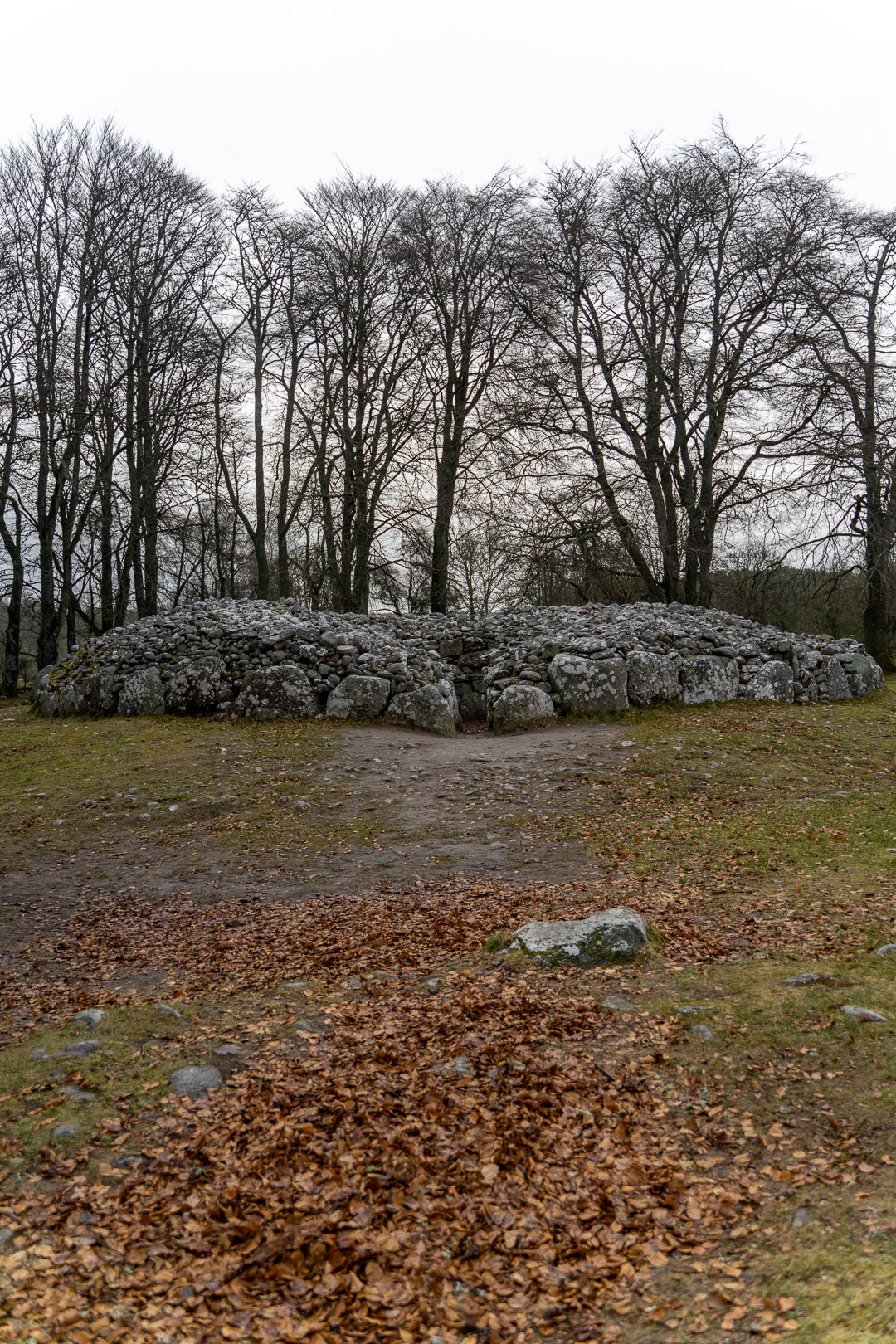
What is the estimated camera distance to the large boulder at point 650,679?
47.5 ft

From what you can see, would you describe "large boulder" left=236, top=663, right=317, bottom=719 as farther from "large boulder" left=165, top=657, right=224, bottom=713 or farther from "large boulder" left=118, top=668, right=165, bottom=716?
"large boulder" left=118, top=668, right=165, bottom=716

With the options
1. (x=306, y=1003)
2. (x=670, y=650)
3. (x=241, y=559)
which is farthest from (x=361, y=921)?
(x=241, y=559)

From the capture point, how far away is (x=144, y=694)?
49.3ft

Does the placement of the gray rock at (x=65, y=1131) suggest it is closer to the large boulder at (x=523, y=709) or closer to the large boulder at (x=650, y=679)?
the large boulder at (x=523, y=709)

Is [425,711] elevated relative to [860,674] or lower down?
lower down

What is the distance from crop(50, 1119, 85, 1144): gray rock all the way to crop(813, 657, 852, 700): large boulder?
1461 cm

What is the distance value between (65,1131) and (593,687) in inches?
457

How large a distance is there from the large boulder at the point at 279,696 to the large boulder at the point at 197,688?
2.02ft

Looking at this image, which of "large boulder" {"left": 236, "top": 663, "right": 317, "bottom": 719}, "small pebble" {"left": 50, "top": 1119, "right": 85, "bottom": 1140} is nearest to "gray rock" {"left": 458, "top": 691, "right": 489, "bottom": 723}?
"large boulder" {"left": 236, "top": 663, "right": 317, "bottom": 719}

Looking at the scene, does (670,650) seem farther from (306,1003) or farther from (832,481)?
(306,1003)

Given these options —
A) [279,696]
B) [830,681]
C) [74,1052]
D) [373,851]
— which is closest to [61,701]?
[279,696]

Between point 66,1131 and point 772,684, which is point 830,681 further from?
point 66,1131

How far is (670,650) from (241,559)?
77.5 feet

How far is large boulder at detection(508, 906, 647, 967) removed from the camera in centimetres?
506
